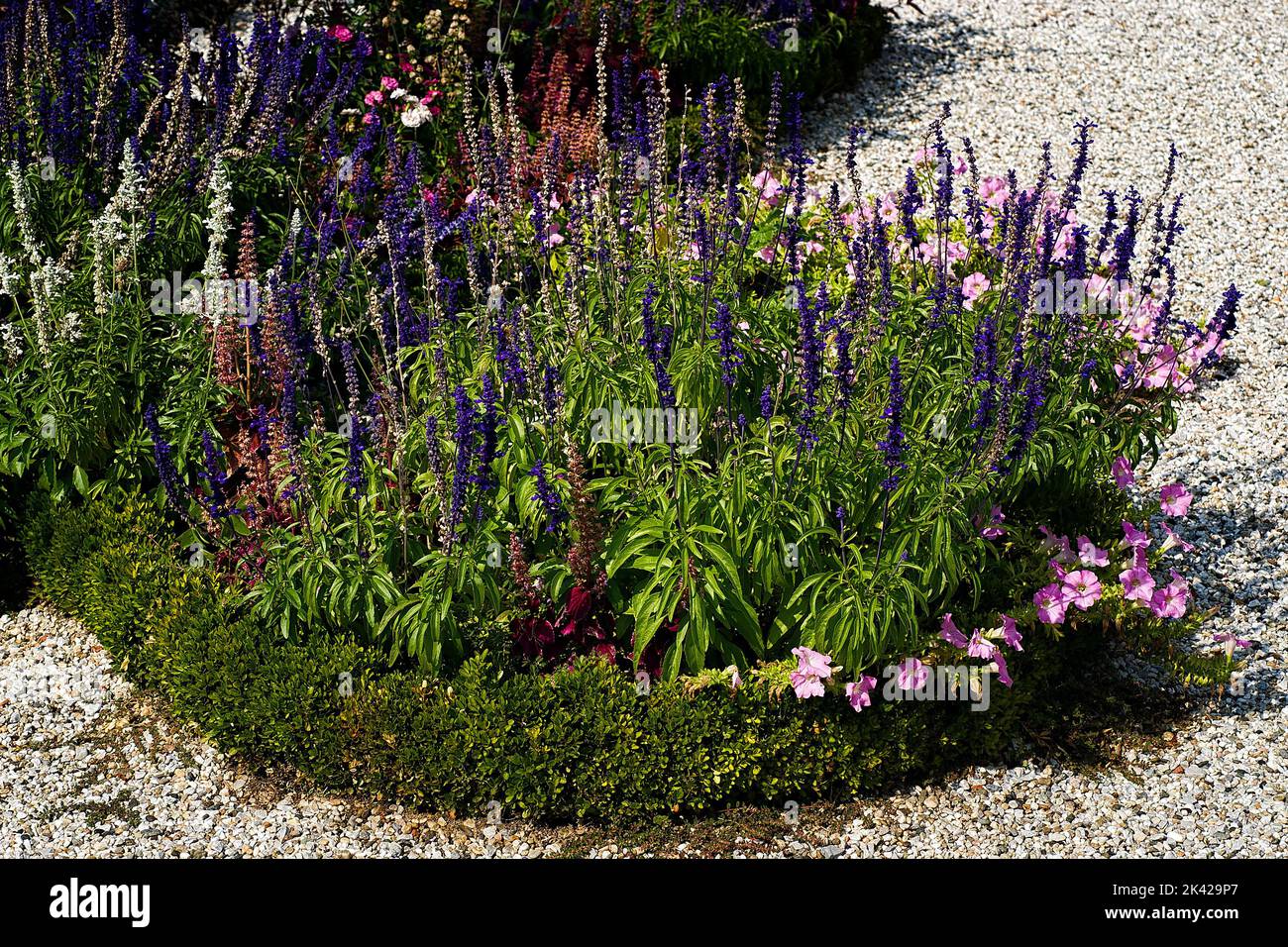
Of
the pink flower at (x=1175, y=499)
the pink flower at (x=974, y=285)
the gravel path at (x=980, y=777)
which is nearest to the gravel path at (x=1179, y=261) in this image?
the gravel path at (x=980, y=777)

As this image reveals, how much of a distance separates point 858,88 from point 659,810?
690 cm

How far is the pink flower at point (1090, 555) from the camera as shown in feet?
17.2

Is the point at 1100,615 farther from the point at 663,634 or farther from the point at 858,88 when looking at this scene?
the point at 858,88

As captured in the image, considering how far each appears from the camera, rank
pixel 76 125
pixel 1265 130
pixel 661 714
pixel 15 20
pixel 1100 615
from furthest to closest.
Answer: pixel 1265 130 → pixel 15 20 → pixel 76 125 → pixel 1100 615 → pixel 661 714

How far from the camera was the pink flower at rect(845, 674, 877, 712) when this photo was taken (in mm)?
4797

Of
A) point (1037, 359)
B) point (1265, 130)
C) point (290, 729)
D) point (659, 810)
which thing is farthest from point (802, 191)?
point (1265, 130)

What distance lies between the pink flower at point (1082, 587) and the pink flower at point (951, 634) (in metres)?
0.45

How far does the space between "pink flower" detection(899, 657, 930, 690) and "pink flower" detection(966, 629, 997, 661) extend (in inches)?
8.2

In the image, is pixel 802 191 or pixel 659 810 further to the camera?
pixel 802 191

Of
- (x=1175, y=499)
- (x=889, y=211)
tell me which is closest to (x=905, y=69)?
(x=889, y=211)

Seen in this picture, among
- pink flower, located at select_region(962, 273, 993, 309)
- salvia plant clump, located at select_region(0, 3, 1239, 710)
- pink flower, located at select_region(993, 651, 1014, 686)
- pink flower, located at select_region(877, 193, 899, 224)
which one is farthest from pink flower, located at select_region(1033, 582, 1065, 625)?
pink flower, located at select_region(877, 193, 899, 224)

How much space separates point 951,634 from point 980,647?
0.12m

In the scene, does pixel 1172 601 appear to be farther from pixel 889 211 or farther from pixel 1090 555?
pixel 889 211

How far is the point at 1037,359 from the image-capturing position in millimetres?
5258
